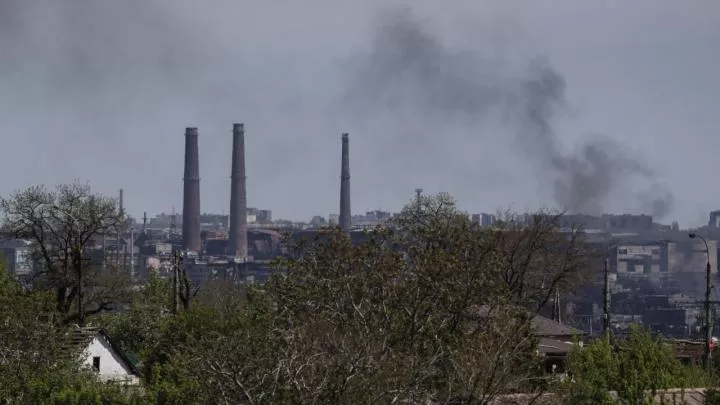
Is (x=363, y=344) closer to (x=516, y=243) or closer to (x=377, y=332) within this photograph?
(x=377, y=332)

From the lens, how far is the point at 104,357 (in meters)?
45.5

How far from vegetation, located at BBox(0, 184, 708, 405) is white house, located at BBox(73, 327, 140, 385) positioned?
18.6 inches

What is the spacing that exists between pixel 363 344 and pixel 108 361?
20.2 metres

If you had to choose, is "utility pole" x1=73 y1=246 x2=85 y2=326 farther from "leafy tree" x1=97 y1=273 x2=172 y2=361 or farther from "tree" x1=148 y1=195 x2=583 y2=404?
"tree" x1=148 y1=195 x2=583 y2=404

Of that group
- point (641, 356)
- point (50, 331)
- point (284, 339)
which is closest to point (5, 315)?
point (50, 331)

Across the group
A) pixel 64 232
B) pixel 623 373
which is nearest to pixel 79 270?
pixel 64 232

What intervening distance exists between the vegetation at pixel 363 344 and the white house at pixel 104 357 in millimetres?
472

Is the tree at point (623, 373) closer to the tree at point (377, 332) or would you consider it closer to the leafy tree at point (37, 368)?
the tree at point (377, 332)

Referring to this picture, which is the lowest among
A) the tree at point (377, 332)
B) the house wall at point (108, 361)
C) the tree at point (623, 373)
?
the house wall at point (108, 361)

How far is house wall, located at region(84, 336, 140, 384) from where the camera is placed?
44.9 meters

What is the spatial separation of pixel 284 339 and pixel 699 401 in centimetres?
1091

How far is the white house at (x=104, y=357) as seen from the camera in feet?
146

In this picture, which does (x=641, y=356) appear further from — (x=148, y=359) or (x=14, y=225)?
(x=14, y=225)

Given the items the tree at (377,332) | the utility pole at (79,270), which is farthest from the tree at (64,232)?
the tree at (377,332)
